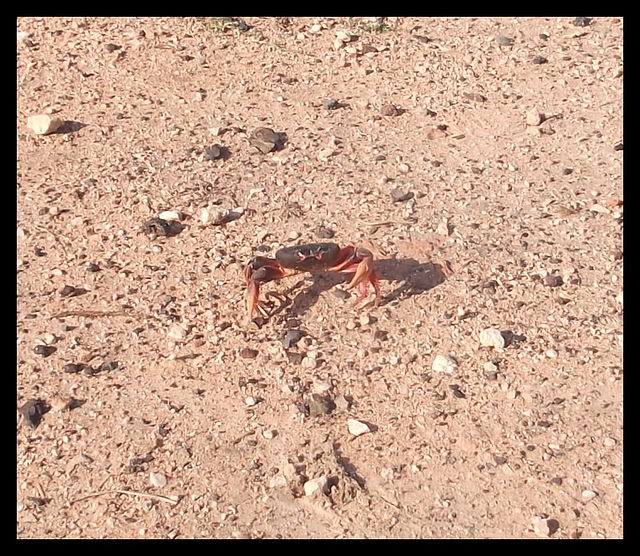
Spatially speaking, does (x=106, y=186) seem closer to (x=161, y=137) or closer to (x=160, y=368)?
(x=161, y=137)

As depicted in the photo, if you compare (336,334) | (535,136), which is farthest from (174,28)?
(336,334)

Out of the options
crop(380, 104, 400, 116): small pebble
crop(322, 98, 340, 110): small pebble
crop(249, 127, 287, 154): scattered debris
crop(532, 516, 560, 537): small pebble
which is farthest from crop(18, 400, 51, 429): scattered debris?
crop(380, 104, 400, 116): small pebble

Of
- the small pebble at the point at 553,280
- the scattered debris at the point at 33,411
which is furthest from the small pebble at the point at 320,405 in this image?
the small pebble at the point at 553,280

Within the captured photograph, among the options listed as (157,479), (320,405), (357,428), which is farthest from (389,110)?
(157,479)

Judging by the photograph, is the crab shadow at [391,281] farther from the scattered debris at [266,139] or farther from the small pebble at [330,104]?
the small pebble at [330,104]

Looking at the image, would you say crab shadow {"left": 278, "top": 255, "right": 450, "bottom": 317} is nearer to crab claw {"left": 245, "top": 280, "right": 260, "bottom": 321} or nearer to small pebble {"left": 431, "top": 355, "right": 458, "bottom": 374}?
crab claw {"left": 245, "top": 280, "right": 260, "bottom": 321}

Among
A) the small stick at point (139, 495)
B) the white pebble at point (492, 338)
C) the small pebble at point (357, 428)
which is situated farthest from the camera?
the white pebble at point (492, 338)
